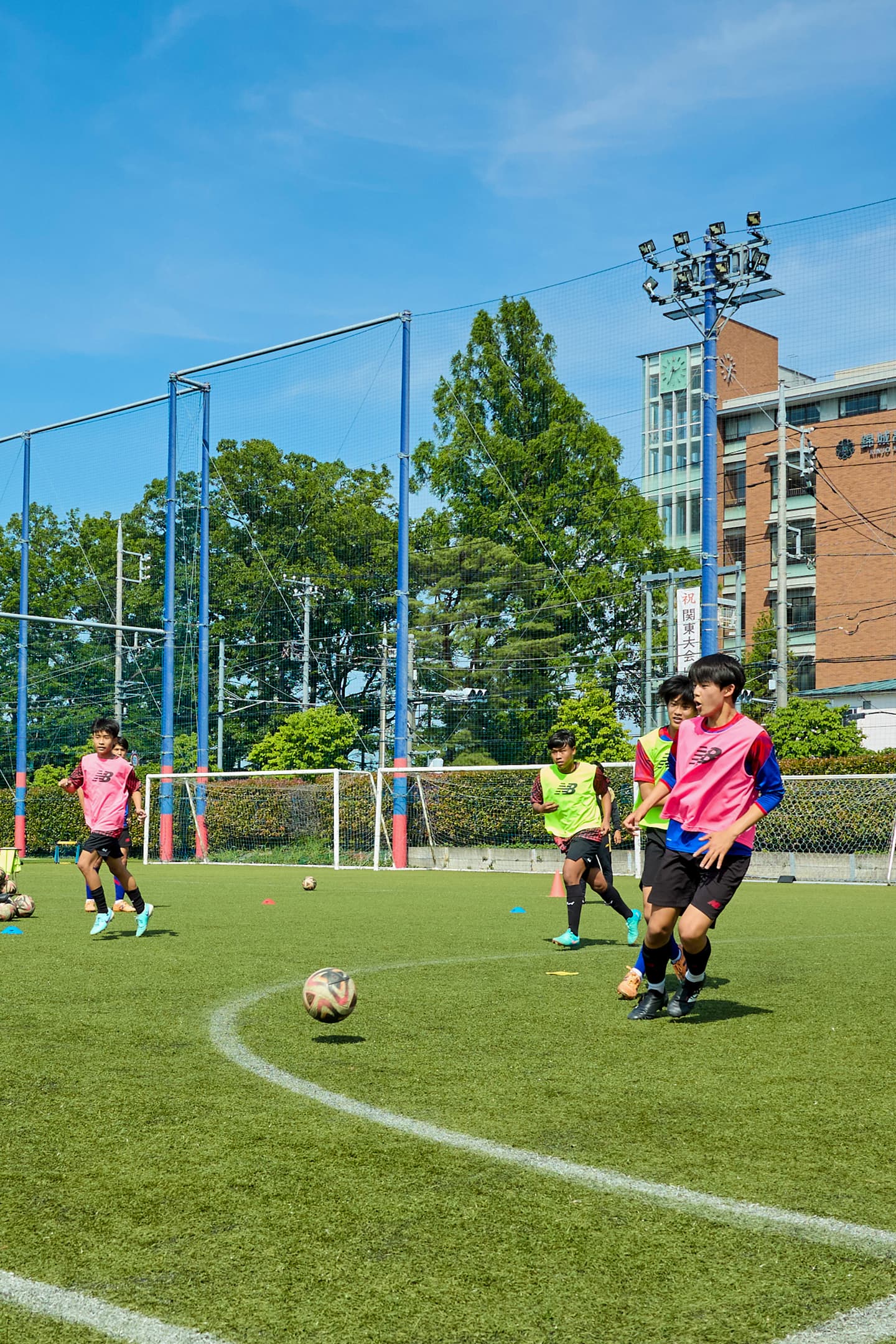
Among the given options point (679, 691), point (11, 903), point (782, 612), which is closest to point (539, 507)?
point (782, 612)

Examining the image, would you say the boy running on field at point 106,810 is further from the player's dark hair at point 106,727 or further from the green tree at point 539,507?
the green tree at point 539,507

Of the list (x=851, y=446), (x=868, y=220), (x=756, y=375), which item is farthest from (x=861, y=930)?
(x=756, y=375)

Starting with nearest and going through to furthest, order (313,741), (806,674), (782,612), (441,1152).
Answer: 1. (441,1152)
2. (313,741)
3. (782,612)
4. (806,674)

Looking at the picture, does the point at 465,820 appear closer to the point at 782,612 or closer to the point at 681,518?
the point at 782,612

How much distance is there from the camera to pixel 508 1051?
5.61 metres

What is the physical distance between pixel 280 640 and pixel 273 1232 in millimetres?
30761

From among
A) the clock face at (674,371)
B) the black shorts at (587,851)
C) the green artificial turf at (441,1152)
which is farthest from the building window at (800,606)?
the green artificial turf at (441,1152)

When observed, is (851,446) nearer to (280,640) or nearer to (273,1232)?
(280,640)

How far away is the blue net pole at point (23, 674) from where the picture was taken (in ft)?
115

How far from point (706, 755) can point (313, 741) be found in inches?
1168

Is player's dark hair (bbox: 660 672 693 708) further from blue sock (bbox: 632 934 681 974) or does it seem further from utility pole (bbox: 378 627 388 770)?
utility pole (bbox: 378 627 388 770)

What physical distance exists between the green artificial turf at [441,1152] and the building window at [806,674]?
4741cm

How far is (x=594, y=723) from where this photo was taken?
31.7 metres

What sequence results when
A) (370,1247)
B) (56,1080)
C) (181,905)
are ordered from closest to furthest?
1. (370,1247)
2. (56,1080)
3. (181,905)
